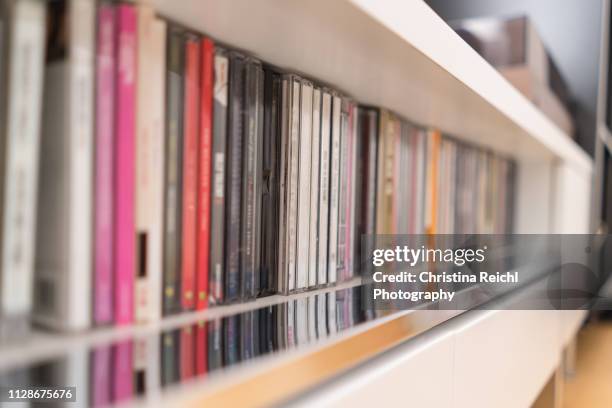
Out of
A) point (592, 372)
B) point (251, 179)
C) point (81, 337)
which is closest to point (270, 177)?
point (251, 179)

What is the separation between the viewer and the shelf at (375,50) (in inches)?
→ 16.6

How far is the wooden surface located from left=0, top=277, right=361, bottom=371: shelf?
1484 millimetres

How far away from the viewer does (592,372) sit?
6.09 feet

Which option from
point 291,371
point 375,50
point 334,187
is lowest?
point 291,371

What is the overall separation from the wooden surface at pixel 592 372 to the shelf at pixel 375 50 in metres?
1.14

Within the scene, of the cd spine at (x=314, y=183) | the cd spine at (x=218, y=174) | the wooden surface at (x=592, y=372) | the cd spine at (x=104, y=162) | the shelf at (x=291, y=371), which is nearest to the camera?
the shelf at (x=291, y=371)

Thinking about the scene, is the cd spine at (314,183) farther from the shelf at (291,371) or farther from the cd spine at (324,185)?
the shelf at (291,371)

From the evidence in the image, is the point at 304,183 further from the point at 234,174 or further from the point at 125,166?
the point at 125,166

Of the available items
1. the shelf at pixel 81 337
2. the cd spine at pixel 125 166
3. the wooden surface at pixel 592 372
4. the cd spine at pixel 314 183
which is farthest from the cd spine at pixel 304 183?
the wooden surface at pixel 592 372

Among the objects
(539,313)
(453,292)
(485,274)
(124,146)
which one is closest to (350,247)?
(453,292)

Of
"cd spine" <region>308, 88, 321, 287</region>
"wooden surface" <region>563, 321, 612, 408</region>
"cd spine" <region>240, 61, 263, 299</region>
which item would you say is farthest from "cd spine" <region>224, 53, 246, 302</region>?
"wooden surface" <region>563, 321, 612, 408</region>

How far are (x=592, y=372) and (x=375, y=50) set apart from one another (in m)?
1.86

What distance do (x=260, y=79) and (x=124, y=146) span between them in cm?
20

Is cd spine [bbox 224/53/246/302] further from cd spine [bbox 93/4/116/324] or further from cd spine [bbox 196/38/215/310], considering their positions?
cd spine [bbox 93/4/116/324]
